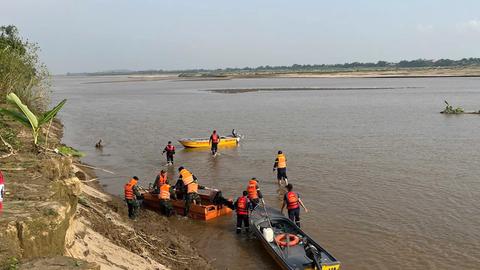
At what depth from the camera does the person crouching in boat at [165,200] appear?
1488 cm

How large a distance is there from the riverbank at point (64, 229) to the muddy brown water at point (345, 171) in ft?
4.32

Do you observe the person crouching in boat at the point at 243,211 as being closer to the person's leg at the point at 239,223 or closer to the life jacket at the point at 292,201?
the person's leg at the point at 239,223

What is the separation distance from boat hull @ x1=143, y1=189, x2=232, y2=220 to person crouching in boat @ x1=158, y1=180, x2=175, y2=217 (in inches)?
12.6

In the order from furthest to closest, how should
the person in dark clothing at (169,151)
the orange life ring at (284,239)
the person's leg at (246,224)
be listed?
the person in dark clothing at (169,151)
the person's leg at (246,224)
the orange life ring at (284,239)

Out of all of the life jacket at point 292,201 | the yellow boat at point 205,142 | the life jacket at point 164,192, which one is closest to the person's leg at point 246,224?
the life jacket at point 292,201

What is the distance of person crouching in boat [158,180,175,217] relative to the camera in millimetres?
14883

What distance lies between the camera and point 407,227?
1379 centimetres

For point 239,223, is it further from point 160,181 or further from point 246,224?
point 160,181

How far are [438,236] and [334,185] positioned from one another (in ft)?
19.0

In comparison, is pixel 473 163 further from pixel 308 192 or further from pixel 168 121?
pixel 168 121

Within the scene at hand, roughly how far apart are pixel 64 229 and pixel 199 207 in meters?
8.21

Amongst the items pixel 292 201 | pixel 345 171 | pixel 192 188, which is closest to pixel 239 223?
pixel 292 201

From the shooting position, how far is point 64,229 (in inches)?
262

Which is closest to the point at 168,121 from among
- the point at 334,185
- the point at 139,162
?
the point at 139,162
